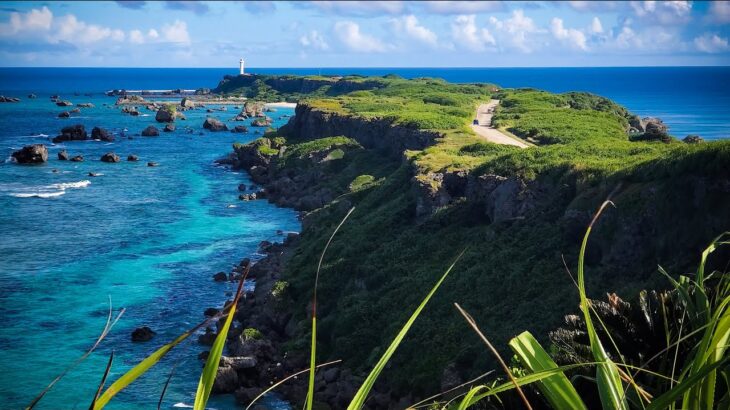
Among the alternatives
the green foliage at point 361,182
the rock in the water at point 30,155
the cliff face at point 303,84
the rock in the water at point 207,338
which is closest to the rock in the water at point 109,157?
the rock in the water at point 30,155

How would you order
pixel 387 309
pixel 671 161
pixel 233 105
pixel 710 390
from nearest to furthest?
pixel 710 390, pixel 671 161, pixel 387 309, pixel 233 105

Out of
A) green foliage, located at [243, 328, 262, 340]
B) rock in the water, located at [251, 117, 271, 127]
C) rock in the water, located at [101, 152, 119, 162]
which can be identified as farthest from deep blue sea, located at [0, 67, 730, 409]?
rock in the water, located at [251, 117, 271, 127]

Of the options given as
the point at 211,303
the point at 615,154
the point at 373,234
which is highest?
the point at 615,154

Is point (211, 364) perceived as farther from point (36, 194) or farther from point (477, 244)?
point (36, 194)

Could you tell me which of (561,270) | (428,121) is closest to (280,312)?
(561,270)

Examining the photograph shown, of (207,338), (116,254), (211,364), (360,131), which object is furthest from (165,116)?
(211,364)

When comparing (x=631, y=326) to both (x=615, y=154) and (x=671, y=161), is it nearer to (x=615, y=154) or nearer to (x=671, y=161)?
(x=671, y=161)

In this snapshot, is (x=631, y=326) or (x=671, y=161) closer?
(x=631, y=326)

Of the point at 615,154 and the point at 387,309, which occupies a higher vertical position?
the point at 615,154
